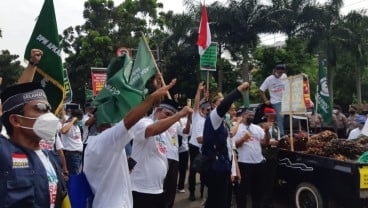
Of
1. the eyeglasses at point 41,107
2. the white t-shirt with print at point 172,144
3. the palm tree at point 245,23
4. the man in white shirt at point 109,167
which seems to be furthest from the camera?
the palm tree at point 245,23

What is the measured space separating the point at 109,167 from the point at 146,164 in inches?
60.5

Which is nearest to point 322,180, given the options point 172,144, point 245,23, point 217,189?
point 217,189

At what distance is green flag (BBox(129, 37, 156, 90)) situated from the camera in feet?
17.8

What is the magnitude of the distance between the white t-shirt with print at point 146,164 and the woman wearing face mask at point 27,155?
1829mm

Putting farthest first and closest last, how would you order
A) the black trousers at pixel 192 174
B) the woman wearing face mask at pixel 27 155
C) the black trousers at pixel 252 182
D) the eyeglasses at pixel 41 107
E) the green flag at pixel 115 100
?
the black trousers at pixel 192 174 → the black trousers at pixel 252 182 → the green flag at pixel 115 100 → the eyeglasses at pixel 41 107 → the woman wearing face mask at pixel 27 155

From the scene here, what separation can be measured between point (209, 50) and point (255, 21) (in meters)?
18.2

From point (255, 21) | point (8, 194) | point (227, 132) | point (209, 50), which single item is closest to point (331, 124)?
point (209, 50)

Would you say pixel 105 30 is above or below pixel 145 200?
above

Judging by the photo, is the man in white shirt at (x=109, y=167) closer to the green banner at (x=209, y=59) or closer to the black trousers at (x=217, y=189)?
the black trousers at (x=217, y=189)

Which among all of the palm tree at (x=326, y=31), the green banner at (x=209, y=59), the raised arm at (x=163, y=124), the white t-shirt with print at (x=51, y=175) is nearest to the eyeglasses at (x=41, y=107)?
the white t-shirt with print at (x=51, y=175)

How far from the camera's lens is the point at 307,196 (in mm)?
6766

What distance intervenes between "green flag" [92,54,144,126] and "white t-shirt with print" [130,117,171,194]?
1.16 ft

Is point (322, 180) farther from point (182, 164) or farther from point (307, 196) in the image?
point (182, 164)

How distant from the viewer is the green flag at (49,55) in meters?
4.09
